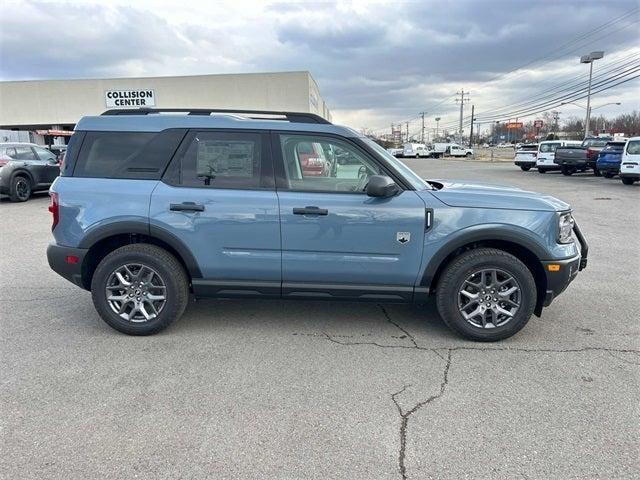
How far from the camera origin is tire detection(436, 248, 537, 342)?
3717 millimetres

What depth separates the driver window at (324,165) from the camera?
3.81 m

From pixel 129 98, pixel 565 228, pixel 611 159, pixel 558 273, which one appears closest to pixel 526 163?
pixel 611 159

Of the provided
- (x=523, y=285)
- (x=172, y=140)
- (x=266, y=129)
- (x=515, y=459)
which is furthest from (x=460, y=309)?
(x=172, y=140)

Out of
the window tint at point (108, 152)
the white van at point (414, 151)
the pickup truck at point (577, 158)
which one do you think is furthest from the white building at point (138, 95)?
the window tint at point (108, 152)

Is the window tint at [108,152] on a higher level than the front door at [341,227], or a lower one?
higher

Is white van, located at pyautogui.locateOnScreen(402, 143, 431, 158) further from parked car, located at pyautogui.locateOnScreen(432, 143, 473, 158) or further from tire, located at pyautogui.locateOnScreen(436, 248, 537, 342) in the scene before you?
tire, located at pyautogui.locateOnScreen(436, 248, 537, 342)

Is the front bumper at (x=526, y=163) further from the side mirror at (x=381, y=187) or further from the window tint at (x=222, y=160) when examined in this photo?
the window tint at (x=222, y=160)

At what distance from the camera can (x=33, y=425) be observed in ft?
8.90

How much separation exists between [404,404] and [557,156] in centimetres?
2442

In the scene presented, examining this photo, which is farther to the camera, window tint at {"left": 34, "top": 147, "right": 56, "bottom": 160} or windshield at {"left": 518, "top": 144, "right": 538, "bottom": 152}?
windshield at {"left": 518, "top": 144, "right": 538, "bottom": 152}

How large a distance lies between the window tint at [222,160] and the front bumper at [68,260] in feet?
3.72

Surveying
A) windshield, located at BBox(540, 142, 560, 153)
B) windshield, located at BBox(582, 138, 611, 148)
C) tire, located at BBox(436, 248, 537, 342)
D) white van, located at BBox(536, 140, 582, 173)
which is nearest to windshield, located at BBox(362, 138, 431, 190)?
tire, located at BBox(436, 248, 537, 342)

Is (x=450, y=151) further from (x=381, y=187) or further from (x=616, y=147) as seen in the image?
(x=381, y=187)

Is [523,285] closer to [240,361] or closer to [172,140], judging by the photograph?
[240,361]
